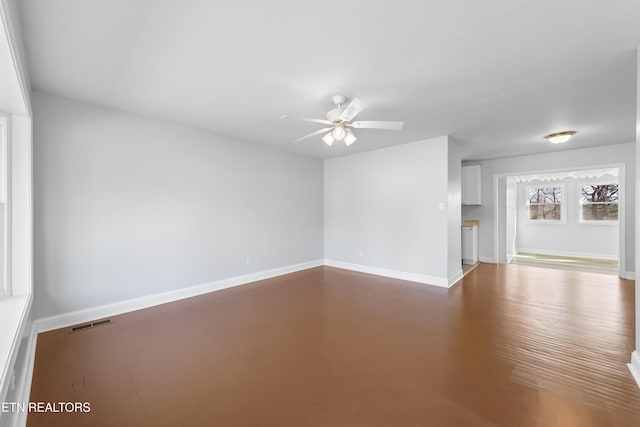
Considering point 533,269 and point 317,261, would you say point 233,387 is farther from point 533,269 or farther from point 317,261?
point 533,269

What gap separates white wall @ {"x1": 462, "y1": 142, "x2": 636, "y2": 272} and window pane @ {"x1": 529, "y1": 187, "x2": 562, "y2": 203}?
273 centimetres

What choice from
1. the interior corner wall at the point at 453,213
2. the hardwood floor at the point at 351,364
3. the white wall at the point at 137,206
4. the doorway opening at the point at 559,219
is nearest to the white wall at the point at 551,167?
the doorway opening at the point at 559,219

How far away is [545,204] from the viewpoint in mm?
7543

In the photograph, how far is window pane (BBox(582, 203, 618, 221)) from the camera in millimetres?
6611

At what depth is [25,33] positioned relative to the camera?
1720 millimetres

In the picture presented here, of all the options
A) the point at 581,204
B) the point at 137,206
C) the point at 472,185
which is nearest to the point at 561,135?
the point at 472,185

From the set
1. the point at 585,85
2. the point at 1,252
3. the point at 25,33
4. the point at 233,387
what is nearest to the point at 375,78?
the point at 585,85

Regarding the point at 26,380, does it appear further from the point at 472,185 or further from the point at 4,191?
the point at 472,185

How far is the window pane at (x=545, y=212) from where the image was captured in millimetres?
7372

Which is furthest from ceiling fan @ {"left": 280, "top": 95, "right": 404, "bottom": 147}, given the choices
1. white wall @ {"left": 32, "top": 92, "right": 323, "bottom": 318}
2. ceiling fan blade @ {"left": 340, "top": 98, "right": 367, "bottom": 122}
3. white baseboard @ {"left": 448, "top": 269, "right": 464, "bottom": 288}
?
white baseboard @ {"left": 448, "top": 269, "right": 464, "bottom": 288}

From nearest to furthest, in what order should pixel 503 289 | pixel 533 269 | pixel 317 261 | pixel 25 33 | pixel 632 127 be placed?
pixel 25 33
pixel 632 127
pixel 503 289
pixel 533 269
pixel 317 261

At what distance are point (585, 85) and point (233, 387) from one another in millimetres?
4015

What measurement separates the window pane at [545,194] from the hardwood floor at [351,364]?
16.0ft

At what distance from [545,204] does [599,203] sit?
3.51ft
